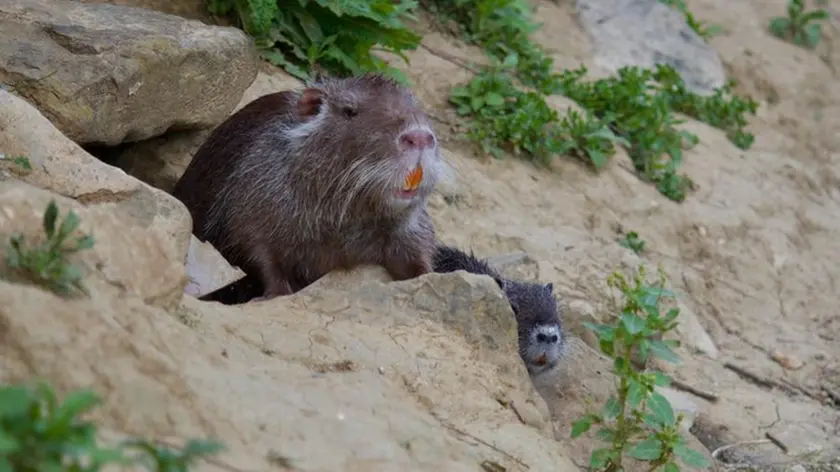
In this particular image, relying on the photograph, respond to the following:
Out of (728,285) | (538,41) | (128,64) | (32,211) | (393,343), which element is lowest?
(728,285)

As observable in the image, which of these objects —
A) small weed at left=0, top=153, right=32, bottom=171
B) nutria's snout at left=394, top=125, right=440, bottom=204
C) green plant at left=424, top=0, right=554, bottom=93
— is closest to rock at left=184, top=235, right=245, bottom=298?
nutria's snout at left=394, top=125, right=440, bottom=204

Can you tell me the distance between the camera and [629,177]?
28.9ft

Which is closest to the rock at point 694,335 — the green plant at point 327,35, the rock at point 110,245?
the green plant at point 327,35

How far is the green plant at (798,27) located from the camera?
1214 centimetres

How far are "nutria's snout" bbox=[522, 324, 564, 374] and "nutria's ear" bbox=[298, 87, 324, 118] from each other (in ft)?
5.03

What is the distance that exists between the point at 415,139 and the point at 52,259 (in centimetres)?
237

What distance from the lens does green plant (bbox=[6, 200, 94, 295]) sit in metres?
3.29

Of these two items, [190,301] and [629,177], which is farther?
[629,177]

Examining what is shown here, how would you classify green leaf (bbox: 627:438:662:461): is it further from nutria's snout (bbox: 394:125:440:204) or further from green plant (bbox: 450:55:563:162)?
green plant (bbox: 450:55:563:162)

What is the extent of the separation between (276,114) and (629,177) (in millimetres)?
3441

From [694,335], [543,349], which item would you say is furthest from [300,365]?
[694,335]

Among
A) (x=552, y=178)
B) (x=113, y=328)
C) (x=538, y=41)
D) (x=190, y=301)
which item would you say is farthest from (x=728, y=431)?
(x=538, y=41)

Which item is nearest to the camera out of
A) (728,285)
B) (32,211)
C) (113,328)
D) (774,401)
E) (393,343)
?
(113,328)

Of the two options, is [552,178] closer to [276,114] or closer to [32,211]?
[276,114]
